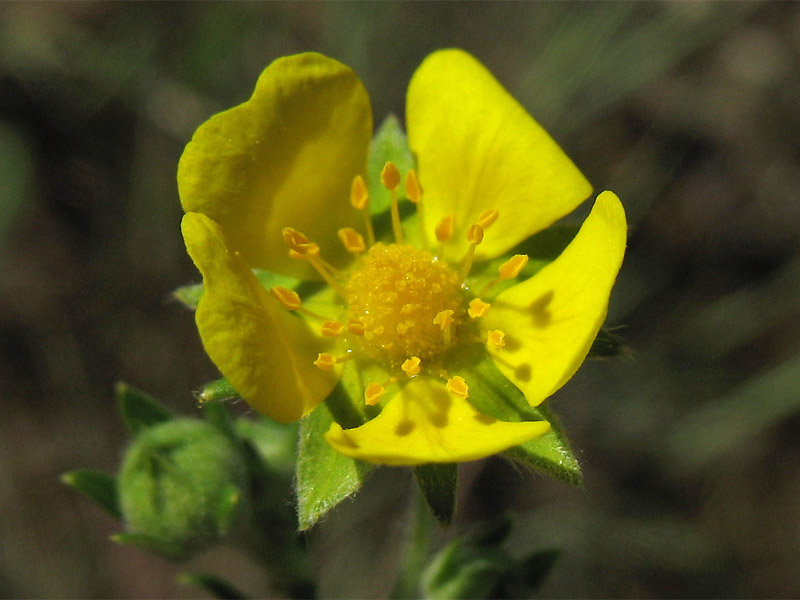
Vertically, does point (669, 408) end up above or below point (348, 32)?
below

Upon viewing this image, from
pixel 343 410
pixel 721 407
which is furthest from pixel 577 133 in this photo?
pixel 343 410

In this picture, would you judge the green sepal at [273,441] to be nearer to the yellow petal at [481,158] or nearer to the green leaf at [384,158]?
the green leaf at [384,158]

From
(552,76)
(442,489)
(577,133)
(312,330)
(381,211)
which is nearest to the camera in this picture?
(442,489)

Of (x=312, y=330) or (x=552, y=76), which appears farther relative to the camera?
(x=552, y=76)

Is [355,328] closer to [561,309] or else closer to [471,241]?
[471,241]

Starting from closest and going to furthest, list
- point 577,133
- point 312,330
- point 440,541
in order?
point 312,330
point 440,541
point 577,133

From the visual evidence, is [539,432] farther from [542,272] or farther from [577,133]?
[577,133]

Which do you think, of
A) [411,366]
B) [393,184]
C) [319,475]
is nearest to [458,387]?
[411,366]
